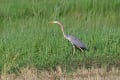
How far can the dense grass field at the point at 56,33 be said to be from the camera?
802 centimetres

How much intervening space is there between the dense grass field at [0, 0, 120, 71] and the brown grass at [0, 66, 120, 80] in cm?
21

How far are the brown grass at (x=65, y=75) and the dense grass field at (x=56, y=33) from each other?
0.21 m

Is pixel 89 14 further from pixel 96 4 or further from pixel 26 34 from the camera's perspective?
pixel 26 34

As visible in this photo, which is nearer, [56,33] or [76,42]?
[76,42]

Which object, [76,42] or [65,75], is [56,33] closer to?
[76,42]

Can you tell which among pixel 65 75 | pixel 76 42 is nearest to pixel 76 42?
pixel 76 42

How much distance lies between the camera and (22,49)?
8367 millimetres

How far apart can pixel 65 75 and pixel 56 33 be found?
235 cm

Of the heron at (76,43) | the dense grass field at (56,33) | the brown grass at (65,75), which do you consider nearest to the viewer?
the brown grass at (65,75)

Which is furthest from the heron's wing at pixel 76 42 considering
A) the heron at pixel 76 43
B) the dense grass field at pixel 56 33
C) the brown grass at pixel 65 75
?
the brown grass at pixel 65 75

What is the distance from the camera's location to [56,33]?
9102 millimetres

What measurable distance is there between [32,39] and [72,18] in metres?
1.89

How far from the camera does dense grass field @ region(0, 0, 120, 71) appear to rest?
8023 mm

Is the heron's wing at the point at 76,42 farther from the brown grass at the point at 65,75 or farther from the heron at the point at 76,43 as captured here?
the brown grass at the point at 65,75
